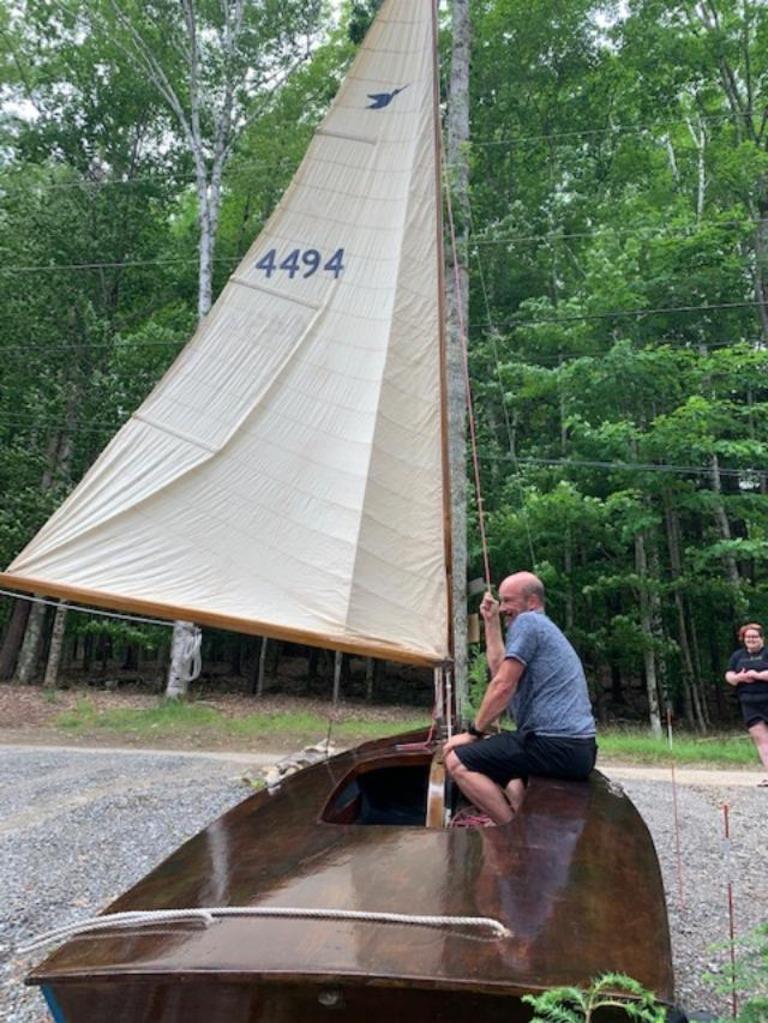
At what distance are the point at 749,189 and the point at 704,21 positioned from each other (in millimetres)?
4621

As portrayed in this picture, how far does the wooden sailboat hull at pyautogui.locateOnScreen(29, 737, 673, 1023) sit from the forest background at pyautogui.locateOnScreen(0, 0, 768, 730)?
10.6 m

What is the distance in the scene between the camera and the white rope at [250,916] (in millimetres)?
1847

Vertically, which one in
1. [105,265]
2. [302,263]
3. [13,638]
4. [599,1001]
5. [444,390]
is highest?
[105,265]

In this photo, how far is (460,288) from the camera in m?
9.63

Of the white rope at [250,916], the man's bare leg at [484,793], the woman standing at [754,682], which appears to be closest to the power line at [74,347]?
the woman standing at [754,682]

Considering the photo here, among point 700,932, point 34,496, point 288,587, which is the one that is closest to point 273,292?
point 288,587

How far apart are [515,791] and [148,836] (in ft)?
11.0

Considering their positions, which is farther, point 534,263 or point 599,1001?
point 534,263

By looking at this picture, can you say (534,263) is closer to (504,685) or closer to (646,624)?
(646,624)

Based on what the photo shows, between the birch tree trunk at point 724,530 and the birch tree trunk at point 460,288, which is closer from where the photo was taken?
the birch tree trunk at point 460,288

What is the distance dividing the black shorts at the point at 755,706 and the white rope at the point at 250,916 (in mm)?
5904

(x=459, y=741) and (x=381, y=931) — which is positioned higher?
(x=459, y=741)

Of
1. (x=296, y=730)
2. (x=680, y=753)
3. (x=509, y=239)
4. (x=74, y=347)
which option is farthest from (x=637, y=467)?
(x=74, y=347)

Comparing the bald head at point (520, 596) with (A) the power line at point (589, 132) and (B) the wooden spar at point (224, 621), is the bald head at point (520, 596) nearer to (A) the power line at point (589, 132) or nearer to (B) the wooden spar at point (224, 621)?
(B) the wooden spar at point (224, 621)
